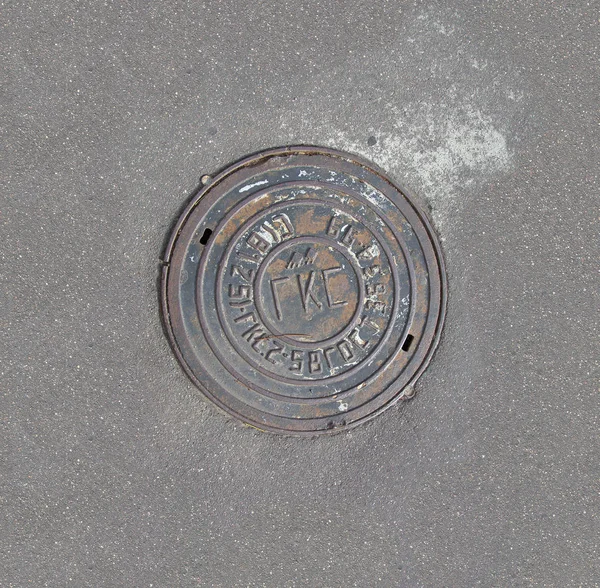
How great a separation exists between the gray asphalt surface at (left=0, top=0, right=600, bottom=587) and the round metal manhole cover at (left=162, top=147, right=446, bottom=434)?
87mm

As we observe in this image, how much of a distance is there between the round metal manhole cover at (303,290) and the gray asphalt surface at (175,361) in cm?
9

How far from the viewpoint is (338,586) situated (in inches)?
99.0

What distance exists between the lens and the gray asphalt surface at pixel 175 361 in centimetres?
245

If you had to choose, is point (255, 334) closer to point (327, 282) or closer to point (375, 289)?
point (327, 282)

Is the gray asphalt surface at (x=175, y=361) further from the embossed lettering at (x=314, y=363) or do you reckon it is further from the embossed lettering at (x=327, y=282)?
the embossed lettering at (x=327, y=282)

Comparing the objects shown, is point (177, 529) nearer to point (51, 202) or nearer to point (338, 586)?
point (338, 586)

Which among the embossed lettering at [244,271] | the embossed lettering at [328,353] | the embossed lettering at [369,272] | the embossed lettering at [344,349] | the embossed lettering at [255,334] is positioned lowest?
the embossed lettering at [255,334]

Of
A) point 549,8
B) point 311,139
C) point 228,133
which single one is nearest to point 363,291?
point 311,139

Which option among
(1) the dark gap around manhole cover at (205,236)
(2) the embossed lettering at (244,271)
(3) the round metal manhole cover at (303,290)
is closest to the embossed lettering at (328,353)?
(3) the round metal manhole cover at (303,290)

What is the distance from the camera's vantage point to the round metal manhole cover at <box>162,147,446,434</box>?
2494 millimetres

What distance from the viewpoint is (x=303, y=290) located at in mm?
2506

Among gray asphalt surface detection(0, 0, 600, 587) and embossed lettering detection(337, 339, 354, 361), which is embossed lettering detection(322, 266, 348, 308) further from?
gray asphalt surface detection(0, 0, 600, 587)

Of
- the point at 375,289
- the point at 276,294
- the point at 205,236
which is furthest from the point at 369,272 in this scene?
the point at 205,236

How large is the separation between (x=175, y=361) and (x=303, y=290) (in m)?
0.62
